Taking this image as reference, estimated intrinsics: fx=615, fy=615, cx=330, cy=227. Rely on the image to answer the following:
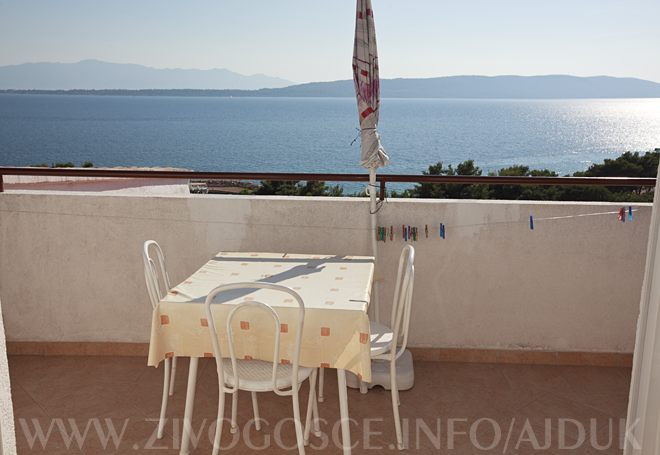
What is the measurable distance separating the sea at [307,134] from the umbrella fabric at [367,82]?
32.2m

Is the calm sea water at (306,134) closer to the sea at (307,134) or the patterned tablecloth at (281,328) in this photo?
the sea at (307,134)

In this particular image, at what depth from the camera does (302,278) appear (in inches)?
99.5

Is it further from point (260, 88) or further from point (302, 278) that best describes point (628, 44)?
point (302, 278)

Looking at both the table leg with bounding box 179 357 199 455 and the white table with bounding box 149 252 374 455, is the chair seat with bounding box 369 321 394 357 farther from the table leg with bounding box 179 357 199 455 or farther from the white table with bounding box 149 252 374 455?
the table leg with bounding box 179 357 199 455

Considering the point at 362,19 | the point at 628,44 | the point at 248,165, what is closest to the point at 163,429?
the point at 362,19

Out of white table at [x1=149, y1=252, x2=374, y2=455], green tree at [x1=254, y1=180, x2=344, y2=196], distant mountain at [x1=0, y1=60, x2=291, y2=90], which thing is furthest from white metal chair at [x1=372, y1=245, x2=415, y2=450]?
distant mountain at [x1=0, y1=60, x2=291, y2=90]

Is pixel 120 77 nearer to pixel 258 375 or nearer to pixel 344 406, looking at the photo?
pixel 258 375

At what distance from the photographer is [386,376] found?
291 cm

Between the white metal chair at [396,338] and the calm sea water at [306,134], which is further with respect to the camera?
the calm sea water at [306,134]

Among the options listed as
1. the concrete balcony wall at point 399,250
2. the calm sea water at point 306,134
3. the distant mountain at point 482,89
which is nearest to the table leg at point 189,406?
the concrete balcony wall at point 399,250

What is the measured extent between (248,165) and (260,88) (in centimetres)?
730

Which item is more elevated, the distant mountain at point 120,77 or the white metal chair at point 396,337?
the distant mountain at point 120,77

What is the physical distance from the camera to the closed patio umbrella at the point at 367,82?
277cm

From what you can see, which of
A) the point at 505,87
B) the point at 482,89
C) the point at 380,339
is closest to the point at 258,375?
the point at 380,339
